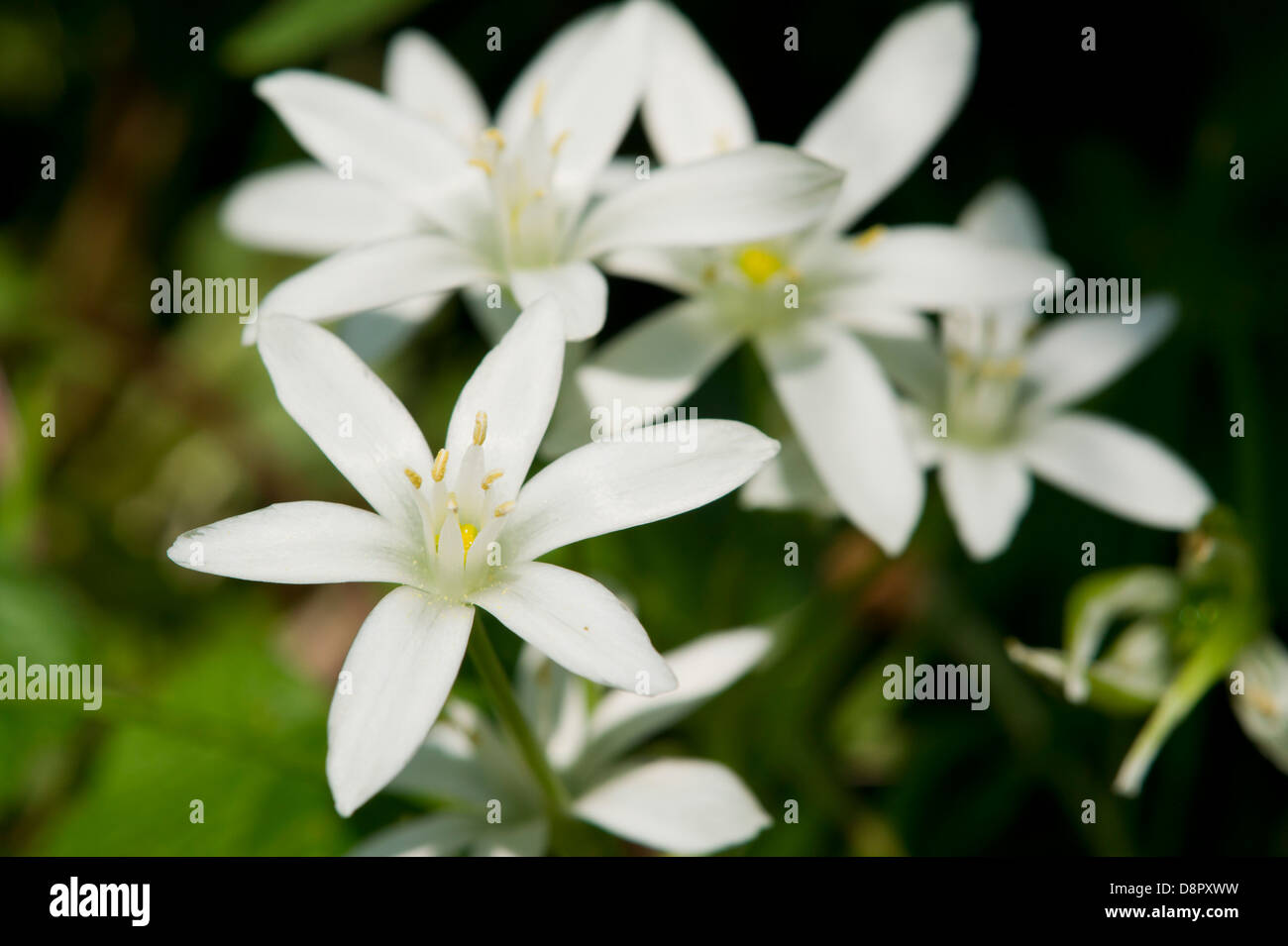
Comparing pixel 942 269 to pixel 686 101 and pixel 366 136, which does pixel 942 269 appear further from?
pixel 366 136

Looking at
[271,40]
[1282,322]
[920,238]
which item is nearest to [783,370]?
[920,238]

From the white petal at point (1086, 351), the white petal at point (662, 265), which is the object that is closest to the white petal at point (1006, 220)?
the white petal at point (1086, 351)

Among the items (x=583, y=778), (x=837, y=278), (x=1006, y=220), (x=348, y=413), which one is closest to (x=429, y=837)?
(x=583, y=778)

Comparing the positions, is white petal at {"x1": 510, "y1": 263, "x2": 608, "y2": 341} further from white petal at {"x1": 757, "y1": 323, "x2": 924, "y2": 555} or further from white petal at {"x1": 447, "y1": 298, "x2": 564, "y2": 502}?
white petal at {"x1": 757, "y1": 323, "x2": 924, "y2": 555}

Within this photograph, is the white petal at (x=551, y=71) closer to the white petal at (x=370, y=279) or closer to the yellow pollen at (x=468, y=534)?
the white petal at (x=370, y=279)

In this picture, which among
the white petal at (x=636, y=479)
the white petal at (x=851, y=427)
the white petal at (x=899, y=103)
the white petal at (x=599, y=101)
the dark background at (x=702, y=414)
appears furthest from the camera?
the dark background at (x=702, y=414)

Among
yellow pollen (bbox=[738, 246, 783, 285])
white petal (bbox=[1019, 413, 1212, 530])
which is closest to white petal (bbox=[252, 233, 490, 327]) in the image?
yellow pollen (bbox=[738, 246, 783, 285])
